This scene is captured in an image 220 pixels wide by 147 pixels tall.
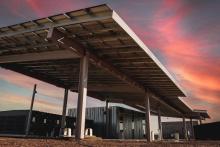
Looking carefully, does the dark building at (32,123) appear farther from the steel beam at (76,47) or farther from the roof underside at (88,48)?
the steel beam at (76,47)

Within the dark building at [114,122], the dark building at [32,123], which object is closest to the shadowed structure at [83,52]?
the dark building at [32,123]

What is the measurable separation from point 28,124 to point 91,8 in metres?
26.0

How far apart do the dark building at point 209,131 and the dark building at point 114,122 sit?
14487 millimetres

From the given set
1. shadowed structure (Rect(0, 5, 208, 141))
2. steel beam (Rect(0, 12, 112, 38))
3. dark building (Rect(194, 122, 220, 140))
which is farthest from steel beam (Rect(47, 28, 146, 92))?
dark building (Rect(194, 122, 220, 140))

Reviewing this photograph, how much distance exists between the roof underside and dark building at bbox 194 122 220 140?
562 inches

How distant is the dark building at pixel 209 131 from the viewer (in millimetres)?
40125

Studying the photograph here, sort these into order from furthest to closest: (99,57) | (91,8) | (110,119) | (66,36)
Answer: (110,119)
(99,57)
(66,36)
(91,8)

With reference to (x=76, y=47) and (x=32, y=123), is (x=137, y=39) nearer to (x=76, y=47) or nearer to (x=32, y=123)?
(x=76, y=47)

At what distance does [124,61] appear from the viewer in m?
22.1

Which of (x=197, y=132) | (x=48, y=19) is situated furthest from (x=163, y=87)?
(x=197, y=132)

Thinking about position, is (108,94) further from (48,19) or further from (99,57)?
(48,19)

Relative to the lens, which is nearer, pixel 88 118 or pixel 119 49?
pixel 119 49

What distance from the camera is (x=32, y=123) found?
37.0m

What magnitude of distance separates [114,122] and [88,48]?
30265mm
